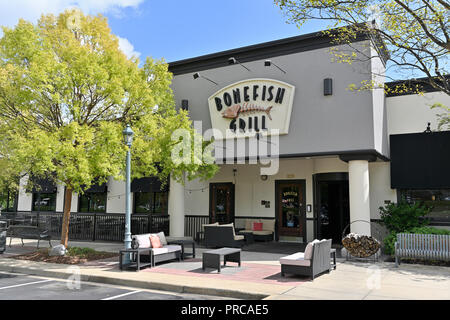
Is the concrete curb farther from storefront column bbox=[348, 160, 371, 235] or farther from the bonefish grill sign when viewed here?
the bonefish grill sign

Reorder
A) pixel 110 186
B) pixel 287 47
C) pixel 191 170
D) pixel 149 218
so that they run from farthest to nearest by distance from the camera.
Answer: pixel 110 186 → pixel 149 218 → pixel 287 47 → pixel 191 170

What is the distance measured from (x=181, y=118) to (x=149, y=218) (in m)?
6.09

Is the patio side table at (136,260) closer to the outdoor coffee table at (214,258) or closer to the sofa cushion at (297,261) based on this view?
the outdoor coffee table at (214,258)

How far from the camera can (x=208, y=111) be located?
1515 centimetres

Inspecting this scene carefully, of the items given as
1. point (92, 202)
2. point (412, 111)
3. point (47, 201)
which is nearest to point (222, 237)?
point (412, 111)

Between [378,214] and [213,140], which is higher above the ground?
[213,140]

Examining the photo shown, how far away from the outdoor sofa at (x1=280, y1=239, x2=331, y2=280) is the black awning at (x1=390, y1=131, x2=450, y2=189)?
20.2 feet

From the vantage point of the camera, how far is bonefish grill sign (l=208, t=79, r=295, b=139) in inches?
531

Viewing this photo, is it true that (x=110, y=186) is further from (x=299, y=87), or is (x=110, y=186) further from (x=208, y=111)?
(x=299, y=87)

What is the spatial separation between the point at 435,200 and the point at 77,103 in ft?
42.1

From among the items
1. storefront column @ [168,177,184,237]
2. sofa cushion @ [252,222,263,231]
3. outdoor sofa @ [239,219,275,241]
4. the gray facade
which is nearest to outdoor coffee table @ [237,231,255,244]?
outdoor sofa @ [239,219,275,241]

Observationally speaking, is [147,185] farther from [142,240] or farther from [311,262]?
[311,262]
